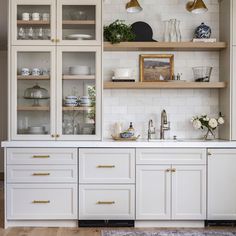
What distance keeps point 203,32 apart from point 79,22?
53.9 inches

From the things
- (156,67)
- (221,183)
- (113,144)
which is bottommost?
(221,183)

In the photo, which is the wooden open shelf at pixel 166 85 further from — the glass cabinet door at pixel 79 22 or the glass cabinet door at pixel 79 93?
the glass cabinet door at pixel 79 22

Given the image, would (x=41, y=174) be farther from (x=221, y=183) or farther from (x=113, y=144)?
(x=221, y=183)

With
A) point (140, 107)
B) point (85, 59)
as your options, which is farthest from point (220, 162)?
point (85, 59)

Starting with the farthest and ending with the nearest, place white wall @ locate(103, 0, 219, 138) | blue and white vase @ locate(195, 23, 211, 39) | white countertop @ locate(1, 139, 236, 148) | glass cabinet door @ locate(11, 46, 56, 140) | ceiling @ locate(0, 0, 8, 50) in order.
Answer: ceiling @ locate(0, 0, 8, 50)
white wall @ locate(103, 0, 219, 138)
blue and white vase @ locate(195, 23, 211, 39)
glass cabinet door @ locate(11, 46, 56, 140)
white countertop @ locate(1, 139, 236, 148)

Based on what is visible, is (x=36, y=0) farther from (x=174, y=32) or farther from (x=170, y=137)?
(x=170, y=137)

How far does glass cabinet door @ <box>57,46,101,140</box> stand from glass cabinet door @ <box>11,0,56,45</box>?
235 mm

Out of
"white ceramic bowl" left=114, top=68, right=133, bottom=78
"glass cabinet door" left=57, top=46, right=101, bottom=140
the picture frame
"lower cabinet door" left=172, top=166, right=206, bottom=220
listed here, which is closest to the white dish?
"glass cabinet door" left=57, top=46, right=101, bottom=140

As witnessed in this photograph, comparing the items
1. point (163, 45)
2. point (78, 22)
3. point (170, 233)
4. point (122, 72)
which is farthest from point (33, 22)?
point (170, 233)

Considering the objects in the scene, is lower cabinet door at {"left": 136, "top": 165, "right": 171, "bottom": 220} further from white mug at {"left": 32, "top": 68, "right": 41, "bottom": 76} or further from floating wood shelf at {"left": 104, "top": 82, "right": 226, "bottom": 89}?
white mug at {"left": 32, "top": 68, "right": 41, "bottom": 76}

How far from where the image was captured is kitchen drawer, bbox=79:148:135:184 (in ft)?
12.0

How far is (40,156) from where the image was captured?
366cm

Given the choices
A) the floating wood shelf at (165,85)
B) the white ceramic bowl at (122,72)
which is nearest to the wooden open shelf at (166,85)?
the floating wood shelf at (165,85)

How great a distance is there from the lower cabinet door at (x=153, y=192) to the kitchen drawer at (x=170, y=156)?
0.20ft
